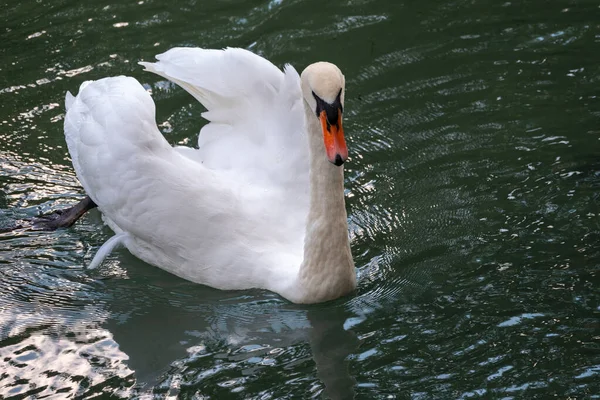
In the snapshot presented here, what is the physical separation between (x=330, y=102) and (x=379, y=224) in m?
1.78

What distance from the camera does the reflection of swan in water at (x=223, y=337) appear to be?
562 cm

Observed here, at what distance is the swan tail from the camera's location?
6805mm

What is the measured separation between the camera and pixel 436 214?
709 cm

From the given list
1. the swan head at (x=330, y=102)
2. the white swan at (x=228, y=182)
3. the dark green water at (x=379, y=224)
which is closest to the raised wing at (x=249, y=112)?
the white swan at (x=228, y=182)

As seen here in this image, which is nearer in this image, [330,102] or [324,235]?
[330,102]

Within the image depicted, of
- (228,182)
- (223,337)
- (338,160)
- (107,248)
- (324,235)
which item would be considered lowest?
(223,337)

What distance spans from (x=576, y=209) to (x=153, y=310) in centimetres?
300

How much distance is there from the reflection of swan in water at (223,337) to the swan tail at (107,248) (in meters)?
0.22

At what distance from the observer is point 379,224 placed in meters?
7.07

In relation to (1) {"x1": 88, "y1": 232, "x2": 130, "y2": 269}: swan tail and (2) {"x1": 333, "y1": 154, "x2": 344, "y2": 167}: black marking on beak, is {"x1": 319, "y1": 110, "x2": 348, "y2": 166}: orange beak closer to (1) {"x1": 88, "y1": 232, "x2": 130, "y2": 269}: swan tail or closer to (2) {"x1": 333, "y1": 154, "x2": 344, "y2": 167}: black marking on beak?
(2) {"x1": 333, "y1": 154, "x2": 344, "y2": 167}: black marking on beak

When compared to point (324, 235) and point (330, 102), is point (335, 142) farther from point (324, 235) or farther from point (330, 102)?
point (324, 235)

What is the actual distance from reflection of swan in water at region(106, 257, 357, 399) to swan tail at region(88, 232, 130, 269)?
0.22 metres

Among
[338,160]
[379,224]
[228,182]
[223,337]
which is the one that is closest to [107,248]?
[228,182]

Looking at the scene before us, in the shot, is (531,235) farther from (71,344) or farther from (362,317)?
(71,344)
